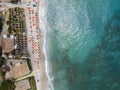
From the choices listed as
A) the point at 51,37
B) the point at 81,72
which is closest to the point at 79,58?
the point at 81,72

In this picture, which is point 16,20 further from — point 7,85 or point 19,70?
point 7,85

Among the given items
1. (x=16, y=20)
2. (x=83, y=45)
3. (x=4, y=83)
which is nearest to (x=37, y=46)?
(x=16, y=20)

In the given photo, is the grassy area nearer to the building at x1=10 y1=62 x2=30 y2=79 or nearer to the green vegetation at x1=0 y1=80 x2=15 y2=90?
the building at x1=10 y1=62 x2=30 y2=79

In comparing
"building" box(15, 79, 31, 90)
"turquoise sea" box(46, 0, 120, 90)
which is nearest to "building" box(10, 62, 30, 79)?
"building" box(15, 79, 31, 90)

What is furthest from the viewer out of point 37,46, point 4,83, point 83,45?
point 83,45

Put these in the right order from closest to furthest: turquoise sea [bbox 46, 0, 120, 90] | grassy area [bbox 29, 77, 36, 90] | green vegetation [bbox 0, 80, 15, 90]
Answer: green vegetation [bbox 0, 80, 15, 90] < grassy area [bbox 29, 77, 36, 90] < turquoise sea [bbox 46, 0, 120, 90]

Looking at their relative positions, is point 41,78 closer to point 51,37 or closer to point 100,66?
point 51,37
